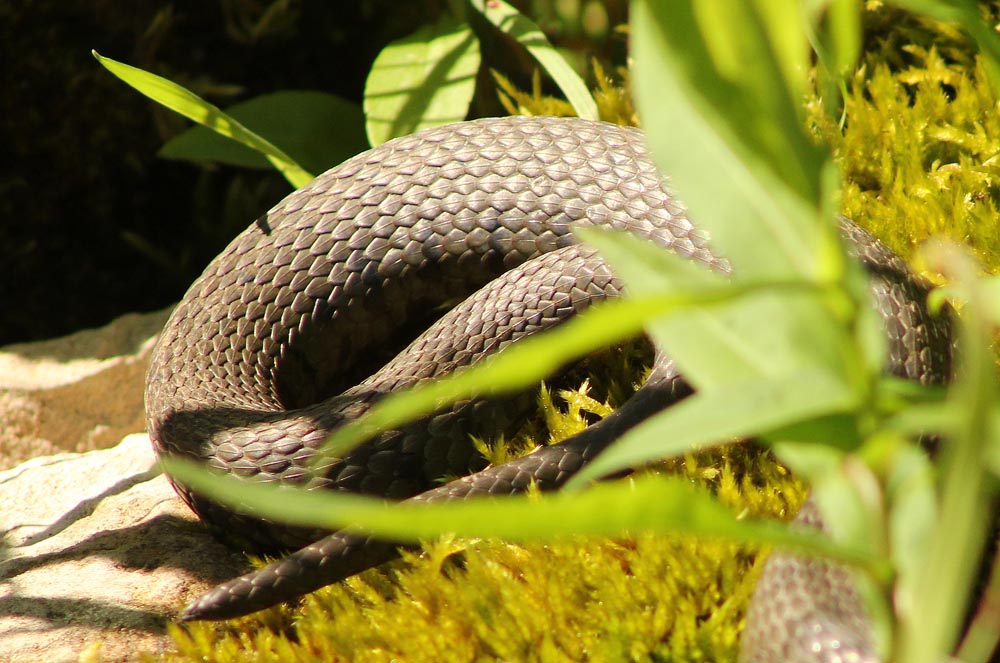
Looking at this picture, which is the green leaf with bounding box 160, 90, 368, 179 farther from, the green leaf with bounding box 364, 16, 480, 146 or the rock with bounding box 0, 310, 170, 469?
the rock with bounding box 0, 310, 170, 469

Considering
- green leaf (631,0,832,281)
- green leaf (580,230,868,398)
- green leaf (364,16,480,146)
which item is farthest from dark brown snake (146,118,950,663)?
green leaf (631,0,832,281)

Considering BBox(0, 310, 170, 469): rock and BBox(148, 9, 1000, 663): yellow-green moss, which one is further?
BBox(0, 310, 170, 469): rock

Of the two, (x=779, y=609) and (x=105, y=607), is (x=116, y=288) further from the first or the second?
(x=779, y=609)

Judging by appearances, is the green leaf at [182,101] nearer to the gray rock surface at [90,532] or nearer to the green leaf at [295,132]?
the green leaf at [295,132]

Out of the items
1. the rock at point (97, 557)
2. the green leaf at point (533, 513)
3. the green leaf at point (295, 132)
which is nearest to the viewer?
the green leaf at point (533, 513)

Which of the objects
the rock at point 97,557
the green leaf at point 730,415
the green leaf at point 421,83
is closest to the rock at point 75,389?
the rock at point 97,557
